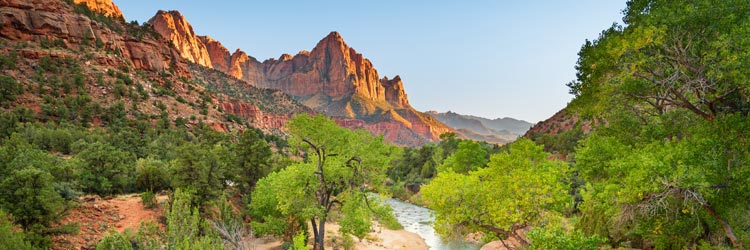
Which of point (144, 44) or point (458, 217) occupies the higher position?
point (144, 44)

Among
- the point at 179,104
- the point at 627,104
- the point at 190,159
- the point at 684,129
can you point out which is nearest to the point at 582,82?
the point at 627,104

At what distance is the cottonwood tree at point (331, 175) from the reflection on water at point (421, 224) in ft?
12.8

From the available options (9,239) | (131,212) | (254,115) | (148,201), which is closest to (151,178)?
(148,201)

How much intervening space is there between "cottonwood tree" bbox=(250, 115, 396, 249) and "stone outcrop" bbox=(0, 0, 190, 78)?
192ft

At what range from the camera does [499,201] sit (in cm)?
1487

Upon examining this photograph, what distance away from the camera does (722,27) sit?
8953 millimetres

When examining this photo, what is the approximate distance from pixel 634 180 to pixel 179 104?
69.7 metres

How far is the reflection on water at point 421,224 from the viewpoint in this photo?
2758 cm

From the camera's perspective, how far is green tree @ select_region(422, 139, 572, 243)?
47.0 feet

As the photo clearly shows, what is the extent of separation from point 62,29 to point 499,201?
7329 centimetres

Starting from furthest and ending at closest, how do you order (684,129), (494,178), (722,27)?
1. (494,178)
2. (684,129)
3. (722,27)

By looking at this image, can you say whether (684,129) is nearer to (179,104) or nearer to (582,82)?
(582,82)

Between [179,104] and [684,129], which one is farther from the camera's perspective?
[179,104]

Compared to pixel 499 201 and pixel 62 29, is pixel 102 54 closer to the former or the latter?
pixel 62 29
